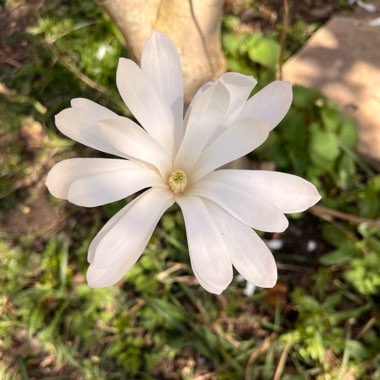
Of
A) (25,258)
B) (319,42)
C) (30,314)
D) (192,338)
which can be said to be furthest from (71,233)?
(319,42)

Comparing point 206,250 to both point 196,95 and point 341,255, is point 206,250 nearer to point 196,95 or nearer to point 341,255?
point 196,95

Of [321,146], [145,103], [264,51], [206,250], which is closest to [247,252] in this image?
[206,250]

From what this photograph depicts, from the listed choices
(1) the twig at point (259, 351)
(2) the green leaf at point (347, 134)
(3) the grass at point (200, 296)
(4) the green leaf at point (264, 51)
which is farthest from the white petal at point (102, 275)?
(4) the green leaf at point (264, 51)

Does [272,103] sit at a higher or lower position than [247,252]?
higher

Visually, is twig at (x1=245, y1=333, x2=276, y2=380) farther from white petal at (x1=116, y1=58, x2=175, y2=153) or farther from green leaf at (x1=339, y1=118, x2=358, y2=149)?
white petal at (x1=116, y1=58, x2=175, y2=153)

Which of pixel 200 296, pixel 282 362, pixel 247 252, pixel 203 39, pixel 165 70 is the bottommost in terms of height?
pixel 282 362

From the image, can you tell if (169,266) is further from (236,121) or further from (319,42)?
(319,42)
